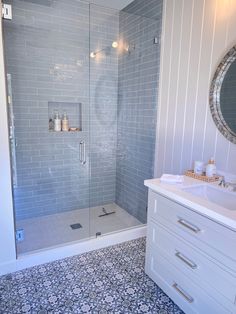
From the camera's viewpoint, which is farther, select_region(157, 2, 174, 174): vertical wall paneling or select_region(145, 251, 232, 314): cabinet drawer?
select_region(157, 2, 174, 174): vertical wall paneling

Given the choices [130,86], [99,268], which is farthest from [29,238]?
[130,86]

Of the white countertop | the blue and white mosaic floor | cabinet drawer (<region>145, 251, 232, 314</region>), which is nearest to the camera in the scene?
the white countertop

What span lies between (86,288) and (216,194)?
1.22 meters

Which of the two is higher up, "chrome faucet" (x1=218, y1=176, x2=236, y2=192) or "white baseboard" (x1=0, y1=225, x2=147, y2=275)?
"chrome faucet" (x1=218, y1=176, x2=236, y2=192)

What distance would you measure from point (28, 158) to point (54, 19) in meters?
1.62

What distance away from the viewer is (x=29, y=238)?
2.39 m

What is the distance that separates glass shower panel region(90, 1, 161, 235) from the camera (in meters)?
2.63

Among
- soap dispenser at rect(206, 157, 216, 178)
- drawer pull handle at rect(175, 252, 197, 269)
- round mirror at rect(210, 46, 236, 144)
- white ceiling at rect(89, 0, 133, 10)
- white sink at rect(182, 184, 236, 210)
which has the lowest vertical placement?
drawer pull handle at rect(175, 252, 197, 269)

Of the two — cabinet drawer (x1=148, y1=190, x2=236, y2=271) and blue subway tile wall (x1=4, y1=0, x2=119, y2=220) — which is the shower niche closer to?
blue subway tile wall (x1=4, y1=0, x2=119, y2=220)

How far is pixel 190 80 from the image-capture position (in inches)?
81.3

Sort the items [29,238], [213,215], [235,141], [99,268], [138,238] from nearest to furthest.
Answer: [213,215]
[235,141]
[99,268]
[29,238]
[138,238]

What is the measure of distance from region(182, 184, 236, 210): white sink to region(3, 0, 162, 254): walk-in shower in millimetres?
983

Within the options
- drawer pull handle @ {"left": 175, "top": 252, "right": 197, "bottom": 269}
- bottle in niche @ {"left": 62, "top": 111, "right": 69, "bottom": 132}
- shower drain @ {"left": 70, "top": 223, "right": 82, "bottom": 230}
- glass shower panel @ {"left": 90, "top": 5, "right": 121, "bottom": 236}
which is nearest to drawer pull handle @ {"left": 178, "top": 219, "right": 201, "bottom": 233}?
drawer pull handle @ {"left": 175, "top": 252, "right": 197, "bottom": 269}

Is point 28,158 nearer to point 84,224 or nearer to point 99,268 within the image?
point 84,224
